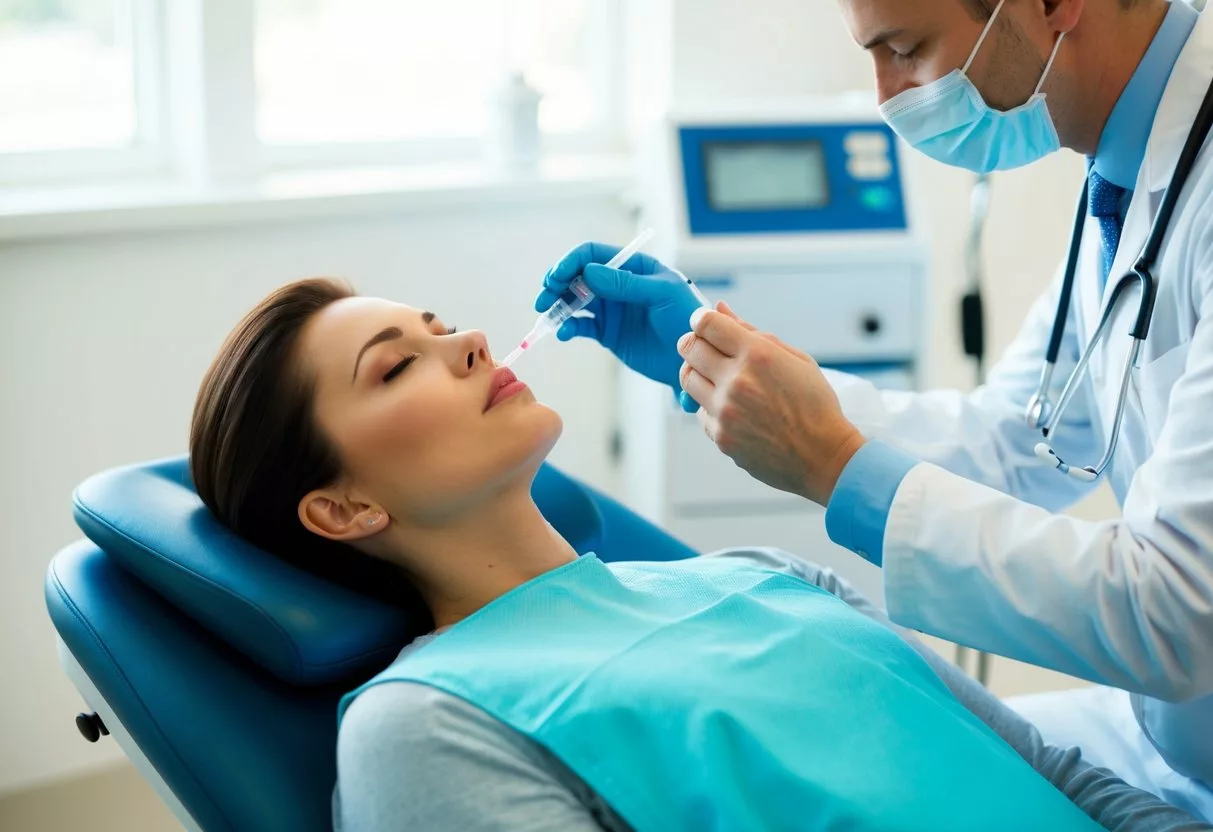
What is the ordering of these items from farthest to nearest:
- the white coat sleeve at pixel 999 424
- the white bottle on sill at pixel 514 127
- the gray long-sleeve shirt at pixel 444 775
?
the white bottle on sill at pixel 514 127 < the white coat sleeve at pixel 999 424 < the gray long-sleeve shirt at pixel 444 775

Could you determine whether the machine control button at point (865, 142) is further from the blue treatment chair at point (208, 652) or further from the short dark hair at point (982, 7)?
the blue treatment chair at point (208, 652)

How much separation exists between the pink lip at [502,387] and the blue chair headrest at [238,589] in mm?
248

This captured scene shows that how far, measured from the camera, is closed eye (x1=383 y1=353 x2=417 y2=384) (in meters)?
1.42

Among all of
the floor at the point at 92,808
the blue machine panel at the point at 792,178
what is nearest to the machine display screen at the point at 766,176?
the blue machine panel at the point at 792,178

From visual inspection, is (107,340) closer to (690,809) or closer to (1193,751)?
(690,809)

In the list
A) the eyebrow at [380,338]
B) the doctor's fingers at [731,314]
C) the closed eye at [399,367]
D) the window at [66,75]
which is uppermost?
the window at [66,75]

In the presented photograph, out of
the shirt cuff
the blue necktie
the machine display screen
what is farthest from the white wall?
the shirt cuff

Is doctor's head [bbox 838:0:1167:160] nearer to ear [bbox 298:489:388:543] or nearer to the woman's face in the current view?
the woman's face

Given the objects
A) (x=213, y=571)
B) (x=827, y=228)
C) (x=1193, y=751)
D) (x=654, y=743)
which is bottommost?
(x=1193, y=751)

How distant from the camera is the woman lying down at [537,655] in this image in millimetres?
1174

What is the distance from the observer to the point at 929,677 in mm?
1441

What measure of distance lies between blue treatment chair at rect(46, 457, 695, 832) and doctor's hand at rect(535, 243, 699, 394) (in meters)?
0.46

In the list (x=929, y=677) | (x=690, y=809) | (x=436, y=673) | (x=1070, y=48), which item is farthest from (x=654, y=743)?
(x=1070, y=48)

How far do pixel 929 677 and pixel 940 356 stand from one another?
1.75m
